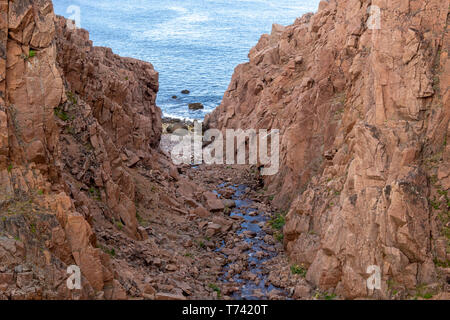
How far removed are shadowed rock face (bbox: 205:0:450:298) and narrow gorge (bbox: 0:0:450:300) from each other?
0.06 m

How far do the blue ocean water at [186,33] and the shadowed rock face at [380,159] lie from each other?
33.3 metres

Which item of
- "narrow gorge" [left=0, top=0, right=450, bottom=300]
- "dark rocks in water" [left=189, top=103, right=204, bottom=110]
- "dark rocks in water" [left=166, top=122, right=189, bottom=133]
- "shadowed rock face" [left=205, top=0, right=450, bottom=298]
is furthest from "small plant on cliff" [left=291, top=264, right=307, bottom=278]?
"dark rocks in water" [left=189, top=103, right=204, bottom=110]

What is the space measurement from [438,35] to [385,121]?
4.11 m

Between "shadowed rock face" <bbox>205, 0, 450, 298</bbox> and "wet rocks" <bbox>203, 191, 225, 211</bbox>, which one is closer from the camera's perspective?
"shadowed rock face" <bbox>205, 0, 450, 298</bbox>

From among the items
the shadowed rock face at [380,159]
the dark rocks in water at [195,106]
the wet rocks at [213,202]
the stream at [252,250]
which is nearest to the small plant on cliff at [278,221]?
the stream at [252,250]

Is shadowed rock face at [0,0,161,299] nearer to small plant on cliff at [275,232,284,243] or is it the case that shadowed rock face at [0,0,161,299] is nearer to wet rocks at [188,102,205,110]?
small plant on cliff at [275,232,284,243]

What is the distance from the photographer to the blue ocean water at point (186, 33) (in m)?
67.6

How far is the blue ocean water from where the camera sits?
6762 cm

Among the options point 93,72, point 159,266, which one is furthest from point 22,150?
point 93,72

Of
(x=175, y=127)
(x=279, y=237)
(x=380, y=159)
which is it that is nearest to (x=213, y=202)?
(x=279, y=237)

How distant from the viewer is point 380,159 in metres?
20.4

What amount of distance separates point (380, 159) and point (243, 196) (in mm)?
15425

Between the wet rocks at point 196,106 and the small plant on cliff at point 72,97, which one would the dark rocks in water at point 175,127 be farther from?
the small plant on cliff at point 72,97

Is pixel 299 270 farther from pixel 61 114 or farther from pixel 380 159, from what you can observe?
pixel 61 114
